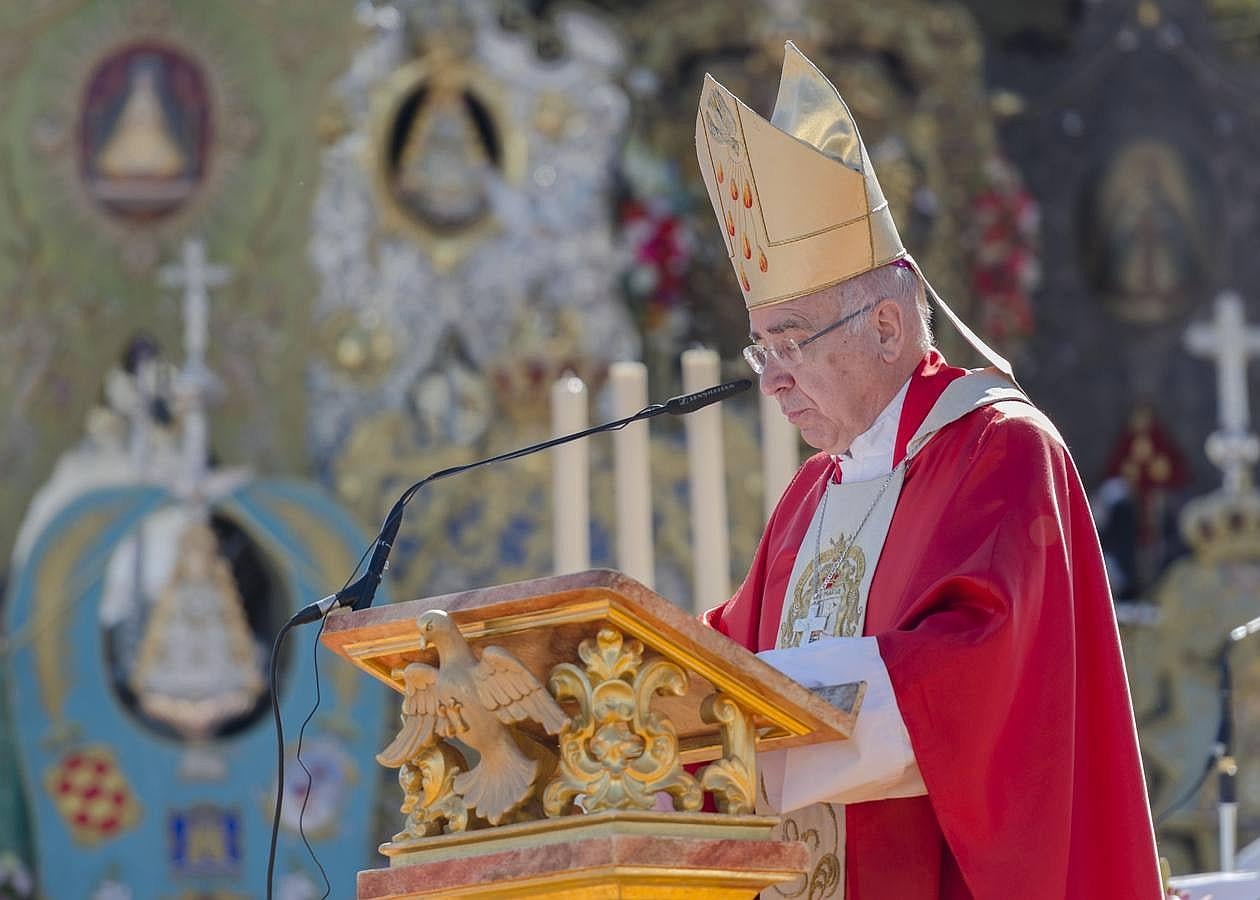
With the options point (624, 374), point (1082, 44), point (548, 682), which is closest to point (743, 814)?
point (548, 682)

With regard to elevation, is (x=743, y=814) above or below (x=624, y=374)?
below

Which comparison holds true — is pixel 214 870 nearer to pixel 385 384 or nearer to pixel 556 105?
pixel 385 384

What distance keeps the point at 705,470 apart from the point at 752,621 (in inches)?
64.9

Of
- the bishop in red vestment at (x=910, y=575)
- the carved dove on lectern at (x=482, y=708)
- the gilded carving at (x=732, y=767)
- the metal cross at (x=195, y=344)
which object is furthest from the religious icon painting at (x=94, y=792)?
the gilded carving at (x=732, y=767)

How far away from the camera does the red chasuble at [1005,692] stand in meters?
2.79

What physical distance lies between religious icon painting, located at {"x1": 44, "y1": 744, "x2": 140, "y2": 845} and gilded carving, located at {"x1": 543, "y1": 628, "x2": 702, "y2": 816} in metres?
4.97

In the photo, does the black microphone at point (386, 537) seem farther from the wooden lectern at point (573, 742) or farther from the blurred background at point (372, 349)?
the blurred background at point (372, 349)

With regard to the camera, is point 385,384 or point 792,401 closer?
point 792,401

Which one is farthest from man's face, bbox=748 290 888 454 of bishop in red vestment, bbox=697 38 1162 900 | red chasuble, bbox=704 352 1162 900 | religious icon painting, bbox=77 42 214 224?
religious icon painting, bbox=77 42 214 224

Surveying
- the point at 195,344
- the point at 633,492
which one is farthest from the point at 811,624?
the point at 195,344

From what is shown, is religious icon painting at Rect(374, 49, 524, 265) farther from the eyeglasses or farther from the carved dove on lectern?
the carved dove on lectern

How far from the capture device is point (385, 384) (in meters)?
7.66

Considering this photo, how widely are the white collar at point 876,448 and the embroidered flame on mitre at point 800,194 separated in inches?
8.5

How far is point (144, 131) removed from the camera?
768 centimetres
